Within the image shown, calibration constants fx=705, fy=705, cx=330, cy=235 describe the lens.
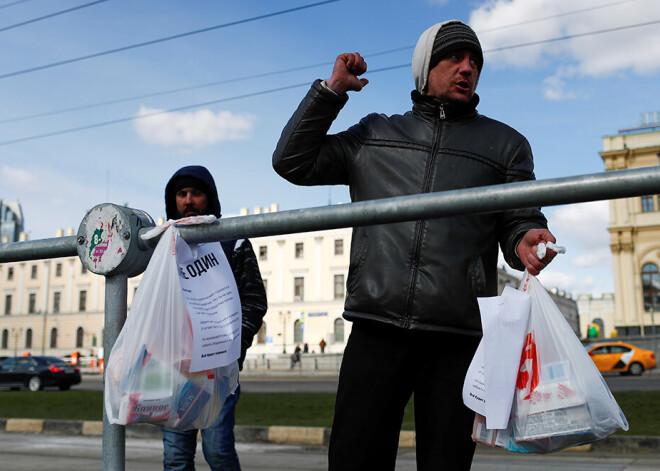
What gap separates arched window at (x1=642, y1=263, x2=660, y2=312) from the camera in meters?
43.8

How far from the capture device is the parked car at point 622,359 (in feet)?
85.7

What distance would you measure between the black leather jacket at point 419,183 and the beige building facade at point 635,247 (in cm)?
4515

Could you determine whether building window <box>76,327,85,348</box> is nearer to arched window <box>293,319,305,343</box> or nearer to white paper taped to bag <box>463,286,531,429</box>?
arched window <box>293,319,305,343</box>

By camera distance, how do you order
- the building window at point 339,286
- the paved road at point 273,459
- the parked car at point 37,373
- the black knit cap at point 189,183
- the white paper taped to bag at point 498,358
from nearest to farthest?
the white paper taped to bag at point 498,358 < the black knit cap at point 189,183 < the paved road at point 273,459 < the parked car at point 37,373 < the building window at point 339,286

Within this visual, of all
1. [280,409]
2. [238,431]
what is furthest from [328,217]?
[280,409]

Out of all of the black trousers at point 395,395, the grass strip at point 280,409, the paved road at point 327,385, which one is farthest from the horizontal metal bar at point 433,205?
the paved road at point 327,385

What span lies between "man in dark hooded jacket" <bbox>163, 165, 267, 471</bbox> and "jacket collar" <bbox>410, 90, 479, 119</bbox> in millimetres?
1389

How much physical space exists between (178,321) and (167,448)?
5.71ft

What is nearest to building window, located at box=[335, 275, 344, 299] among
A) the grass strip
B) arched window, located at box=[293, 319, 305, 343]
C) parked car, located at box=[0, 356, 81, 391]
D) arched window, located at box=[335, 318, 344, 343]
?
arched window, located at box=[335, 318, 344, 343]

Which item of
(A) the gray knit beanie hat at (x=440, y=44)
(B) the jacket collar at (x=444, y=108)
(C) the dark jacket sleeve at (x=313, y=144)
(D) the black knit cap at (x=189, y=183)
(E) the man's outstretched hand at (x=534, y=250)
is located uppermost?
(A) the gray knit beanie hat at (x=440, y=44)

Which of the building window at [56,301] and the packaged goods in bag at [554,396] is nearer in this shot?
the packaged goods in bag at [554,396]

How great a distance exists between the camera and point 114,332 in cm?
172

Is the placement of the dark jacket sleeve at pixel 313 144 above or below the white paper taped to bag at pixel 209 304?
above

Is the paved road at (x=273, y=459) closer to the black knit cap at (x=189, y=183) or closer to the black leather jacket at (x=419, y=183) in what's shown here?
the black knit cap at (x=189, y=183)
